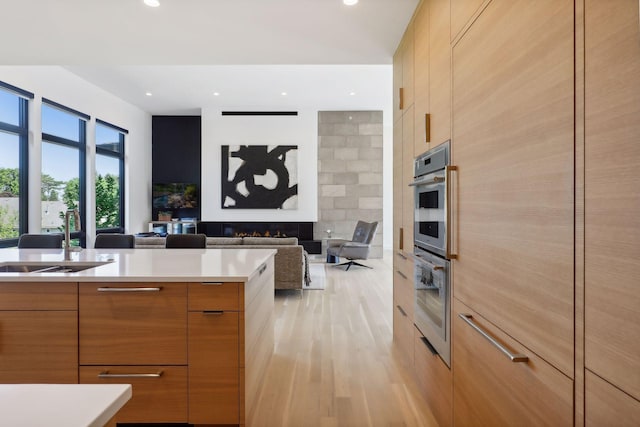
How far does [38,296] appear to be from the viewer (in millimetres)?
1939

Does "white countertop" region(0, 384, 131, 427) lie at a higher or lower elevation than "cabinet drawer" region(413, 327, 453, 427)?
higher

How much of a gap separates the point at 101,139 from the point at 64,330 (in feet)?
21.1

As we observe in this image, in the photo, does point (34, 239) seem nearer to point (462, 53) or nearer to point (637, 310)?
point (462, 53)

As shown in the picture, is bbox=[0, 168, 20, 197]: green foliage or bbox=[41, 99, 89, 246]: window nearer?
bbox=[0, 168, 20, 197]: green foliage

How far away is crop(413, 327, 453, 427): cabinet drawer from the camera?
1905mm

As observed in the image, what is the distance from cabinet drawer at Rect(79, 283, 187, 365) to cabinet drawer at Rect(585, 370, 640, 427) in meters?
1.73

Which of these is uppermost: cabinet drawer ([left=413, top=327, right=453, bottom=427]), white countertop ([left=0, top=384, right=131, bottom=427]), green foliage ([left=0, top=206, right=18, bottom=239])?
green foliage ([left=0, top=206, right=18, bottom=239])

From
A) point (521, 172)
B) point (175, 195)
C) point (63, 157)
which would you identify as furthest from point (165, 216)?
point (521, 172)

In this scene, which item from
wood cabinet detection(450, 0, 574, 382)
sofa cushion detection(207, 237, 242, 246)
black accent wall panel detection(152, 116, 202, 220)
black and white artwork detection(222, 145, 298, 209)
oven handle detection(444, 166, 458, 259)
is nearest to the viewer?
wood cabinet detection(450, 0, 574, 382)

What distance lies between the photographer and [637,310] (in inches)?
29.1

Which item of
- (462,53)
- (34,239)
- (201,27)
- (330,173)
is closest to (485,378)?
(462,53)

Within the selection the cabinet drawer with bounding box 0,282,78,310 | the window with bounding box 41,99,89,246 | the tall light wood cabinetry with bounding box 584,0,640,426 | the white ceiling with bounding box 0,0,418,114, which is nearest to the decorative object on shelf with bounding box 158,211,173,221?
the window with bounding box 41,99,89,246

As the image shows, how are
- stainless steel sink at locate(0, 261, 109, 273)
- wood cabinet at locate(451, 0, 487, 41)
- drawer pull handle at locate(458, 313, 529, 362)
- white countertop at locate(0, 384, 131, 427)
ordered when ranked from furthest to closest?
stainless steel sink at locate(0, 261, 109, 273), wood cabinet at locate(451, 0, 487, 41), drawer pull handle at locate(458, 313, 529, 362), white countertop at locate(0, 384, 131, 427)

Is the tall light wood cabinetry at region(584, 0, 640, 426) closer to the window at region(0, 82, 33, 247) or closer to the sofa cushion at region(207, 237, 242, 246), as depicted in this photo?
the sofa cushion at region(207, 237, 242, 246)
